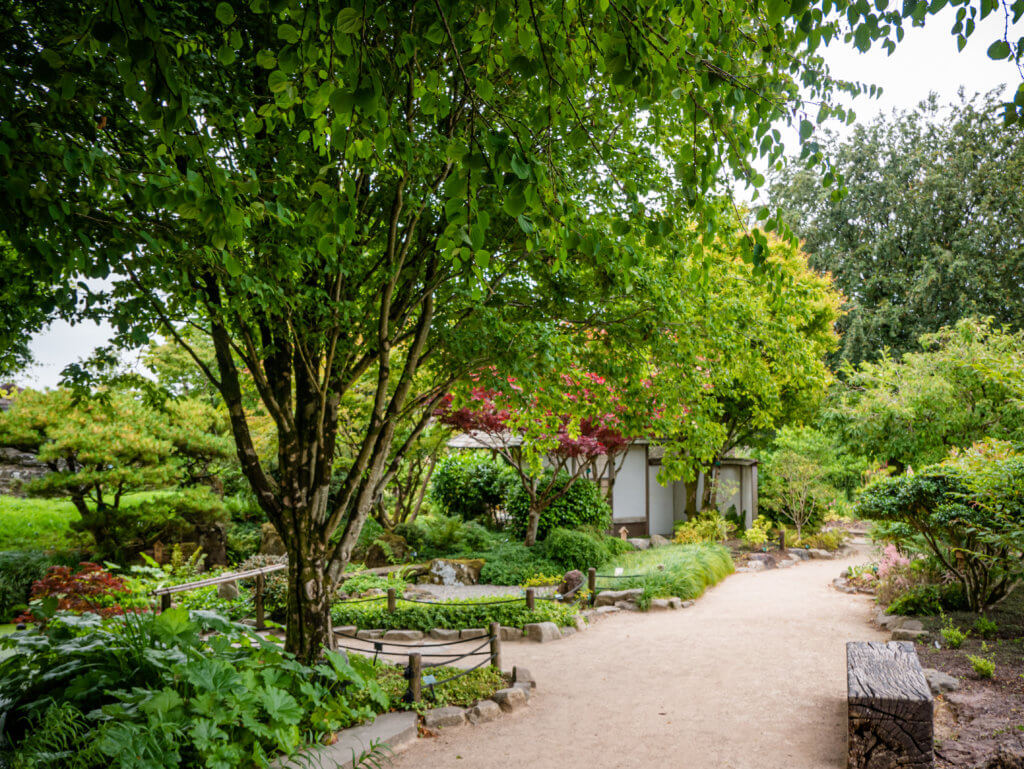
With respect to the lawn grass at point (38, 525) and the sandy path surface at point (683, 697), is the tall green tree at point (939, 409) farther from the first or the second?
the lawn grass at point (38, 525)

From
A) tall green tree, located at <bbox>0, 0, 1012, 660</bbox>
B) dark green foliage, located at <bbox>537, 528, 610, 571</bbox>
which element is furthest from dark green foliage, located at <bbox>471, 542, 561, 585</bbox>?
tall green tree, located at <bbox>0, 0, 1012, 660</bbox>

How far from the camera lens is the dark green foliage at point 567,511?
14.0 metres

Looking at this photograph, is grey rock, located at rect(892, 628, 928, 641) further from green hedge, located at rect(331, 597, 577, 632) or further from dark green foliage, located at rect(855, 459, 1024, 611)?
green hedge, located at rect(331, 597, 577, 632)

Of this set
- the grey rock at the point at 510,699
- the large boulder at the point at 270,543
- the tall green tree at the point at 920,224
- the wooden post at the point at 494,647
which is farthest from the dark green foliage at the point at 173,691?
the tall green tree at the point at 920,224

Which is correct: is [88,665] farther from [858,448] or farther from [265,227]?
[858,448]

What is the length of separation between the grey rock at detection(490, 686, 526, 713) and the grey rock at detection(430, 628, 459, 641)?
243 centimetres

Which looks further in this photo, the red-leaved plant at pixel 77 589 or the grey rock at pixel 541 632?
the grey rock at pixel 541 632

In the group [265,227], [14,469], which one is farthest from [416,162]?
[14,469]

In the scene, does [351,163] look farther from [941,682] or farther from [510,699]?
[941,682]

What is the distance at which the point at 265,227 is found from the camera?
4336 millimetres

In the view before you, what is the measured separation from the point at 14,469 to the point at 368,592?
1236 centimetres

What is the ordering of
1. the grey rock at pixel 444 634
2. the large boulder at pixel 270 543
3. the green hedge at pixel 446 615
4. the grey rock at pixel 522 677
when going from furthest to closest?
the large boulder at pixel 270 543, the green hedge at pixel 446 615, the grey rock at pixel 444 634, the grey rock at pixel 522 677

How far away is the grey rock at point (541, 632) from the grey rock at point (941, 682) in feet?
14.2

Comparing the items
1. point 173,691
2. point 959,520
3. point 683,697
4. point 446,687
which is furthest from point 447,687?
point 959,520
